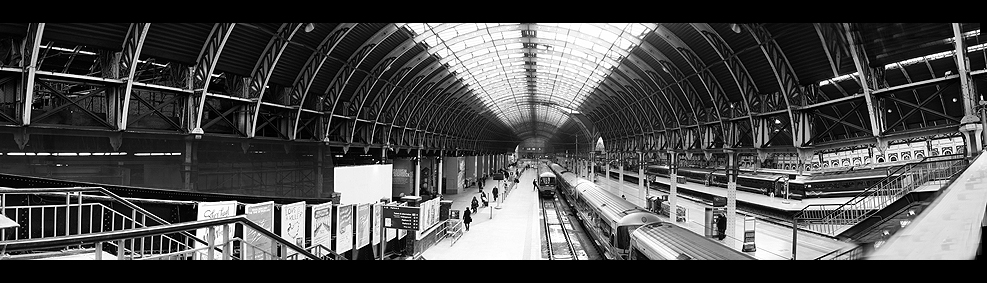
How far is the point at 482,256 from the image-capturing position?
17609mm

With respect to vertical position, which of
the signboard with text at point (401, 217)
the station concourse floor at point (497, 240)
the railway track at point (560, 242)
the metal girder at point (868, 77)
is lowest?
the railway track at point (560, 242)

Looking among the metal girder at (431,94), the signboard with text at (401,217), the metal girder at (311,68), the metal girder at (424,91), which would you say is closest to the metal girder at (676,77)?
the metal girder at (424,91)

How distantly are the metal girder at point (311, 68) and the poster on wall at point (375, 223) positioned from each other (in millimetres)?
5348

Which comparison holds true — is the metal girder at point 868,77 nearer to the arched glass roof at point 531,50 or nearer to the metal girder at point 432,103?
the arched glass roof at point 531,50

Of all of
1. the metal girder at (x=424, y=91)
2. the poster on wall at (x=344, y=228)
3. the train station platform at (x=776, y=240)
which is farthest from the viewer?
the metal girder at (x=424, y=91)

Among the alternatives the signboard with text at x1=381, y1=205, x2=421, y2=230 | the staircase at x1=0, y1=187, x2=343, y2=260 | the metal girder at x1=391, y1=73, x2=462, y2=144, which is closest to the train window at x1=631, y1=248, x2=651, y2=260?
the signboard with text at x1=381, y1=205, x2=421, y2=230

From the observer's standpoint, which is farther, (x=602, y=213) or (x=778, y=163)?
(x=778, y=163)

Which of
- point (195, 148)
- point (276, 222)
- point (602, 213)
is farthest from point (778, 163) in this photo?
point (195, 148)

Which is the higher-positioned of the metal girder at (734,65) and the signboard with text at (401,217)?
the metal girder at (734,65)

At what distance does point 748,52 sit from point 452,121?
1373 inches

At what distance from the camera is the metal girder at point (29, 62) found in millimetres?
9422
